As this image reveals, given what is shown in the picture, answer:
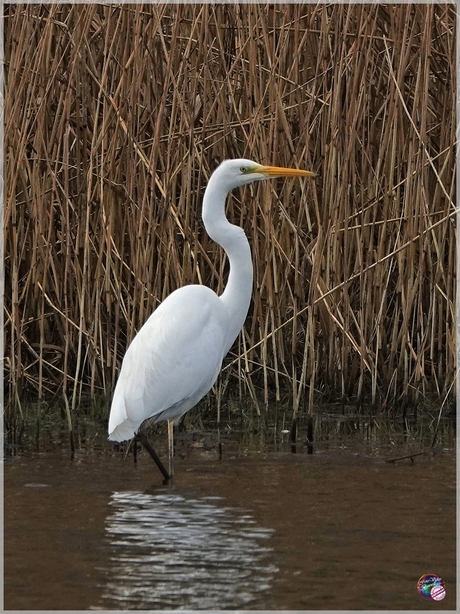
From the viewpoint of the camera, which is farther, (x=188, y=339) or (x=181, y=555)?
(x=188, y=339)

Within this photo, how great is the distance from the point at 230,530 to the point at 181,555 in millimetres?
317

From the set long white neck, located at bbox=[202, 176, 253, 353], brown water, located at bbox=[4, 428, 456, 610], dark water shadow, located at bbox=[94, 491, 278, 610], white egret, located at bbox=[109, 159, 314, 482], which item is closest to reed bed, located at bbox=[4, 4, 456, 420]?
long white neck, located at bbox=[202, 176, 253, 353]

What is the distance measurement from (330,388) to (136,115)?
1698 millimetres

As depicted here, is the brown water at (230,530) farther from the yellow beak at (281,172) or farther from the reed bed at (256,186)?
the yellow beak at (281,172)

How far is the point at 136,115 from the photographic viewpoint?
5949 mm

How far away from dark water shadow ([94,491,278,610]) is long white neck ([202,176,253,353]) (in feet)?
3.87

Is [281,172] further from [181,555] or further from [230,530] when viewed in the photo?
[181,555]

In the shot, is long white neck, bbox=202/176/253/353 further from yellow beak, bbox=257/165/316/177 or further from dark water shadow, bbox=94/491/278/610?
dark water shadow, bbox=94/491/278/610

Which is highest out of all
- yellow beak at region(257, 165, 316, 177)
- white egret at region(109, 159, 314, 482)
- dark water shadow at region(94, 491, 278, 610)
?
yellow beak at region(257, 165, 316, 177)

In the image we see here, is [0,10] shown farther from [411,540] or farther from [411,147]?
[411,540]

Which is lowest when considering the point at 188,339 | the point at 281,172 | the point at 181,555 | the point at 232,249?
the point at 181,555

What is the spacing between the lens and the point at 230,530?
3.89 m

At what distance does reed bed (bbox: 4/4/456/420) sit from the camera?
18.7 ft

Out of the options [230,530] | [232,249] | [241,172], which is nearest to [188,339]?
[232,249]
